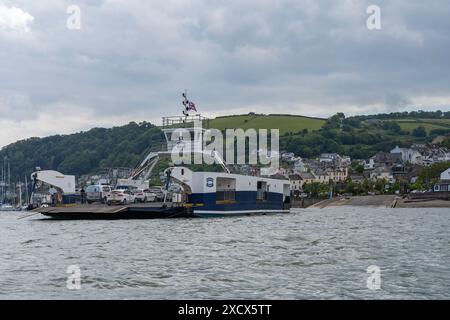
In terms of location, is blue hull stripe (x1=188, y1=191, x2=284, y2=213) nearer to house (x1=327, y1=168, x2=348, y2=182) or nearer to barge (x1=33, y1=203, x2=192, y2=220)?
barge (x1=33, y1=203, x2=192, y2=220)

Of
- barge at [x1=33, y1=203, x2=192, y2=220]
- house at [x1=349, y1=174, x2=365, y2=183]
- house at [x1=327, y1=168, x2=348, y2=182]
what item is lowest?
barge at [x1=33, y1=203, x2=192, y2=220]

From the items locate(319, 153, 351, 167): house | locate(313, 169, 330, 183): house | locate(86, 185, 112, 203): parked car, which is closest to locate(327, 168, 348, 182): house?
locate(313, 169, 330, 183): house

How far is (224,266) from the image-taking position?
1778cm

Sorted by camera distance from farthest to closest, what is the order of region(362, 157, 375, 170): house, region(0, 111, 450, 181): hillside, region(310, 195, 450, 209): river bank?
1. region(362, 157, 375, 170): house
2. region(0, 111, 450, 181): hillside
3. region(310, 195, 450, 209): river bank

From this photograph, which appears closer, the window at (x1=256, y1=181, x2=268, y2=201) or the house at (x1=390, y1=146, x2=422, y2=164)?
the window at (x1=256, y1=181, x2=268, y2=201)

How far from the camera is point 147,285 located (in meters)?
14.7

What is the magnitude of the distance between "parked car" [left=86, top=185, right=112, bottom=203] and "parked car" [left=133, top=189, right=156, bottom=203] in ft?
8.62

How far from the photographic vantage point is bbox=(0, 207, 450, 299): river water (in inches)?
548

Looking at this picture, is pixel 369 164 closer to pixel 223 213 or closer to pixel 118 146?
pixel 118 146

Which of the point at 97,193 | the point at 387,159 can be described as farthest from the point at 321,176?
the point at 97,193
